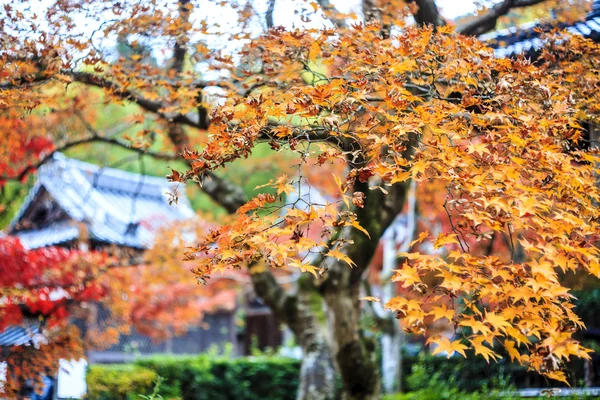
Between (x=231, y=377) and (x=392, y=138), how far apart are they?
10148mm

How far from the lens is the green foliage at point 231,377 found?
12.7 metres

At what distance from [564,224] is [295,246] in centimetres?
155

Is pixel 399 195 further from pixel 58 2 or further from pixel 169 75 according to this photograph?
pixel 58 2

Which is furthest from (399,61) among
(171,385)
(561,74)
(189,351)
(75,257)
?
(189,351)

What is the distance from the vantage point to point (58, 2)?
18.1 feet

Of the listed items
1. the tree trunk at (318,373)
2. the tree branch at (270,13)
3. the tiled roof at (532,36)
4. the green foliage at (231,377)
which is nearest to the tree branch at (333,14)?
the tree branch at (270,13)

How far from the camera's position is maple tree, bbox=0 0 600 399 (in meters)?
3.43

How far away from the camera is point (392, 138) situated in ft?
12.2

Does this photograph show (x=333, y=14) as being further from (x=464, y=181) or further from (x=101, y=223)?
(x=101, y=223)

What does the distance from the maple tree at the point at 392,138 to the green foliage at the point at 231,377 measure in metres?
6.20

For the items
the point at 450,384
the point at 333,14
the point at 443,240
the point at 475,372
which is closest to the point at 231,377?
the point at 450,384

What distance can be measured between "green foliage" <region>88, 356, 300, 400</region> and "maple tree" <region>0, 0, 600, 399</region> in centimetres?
620

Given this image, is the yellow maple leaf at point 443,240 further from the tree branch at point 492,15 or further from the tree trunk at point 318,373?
the tree trunk at point 318,373

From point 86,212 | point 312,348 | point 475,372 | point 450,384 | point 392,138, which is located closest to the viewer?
point 392,138
